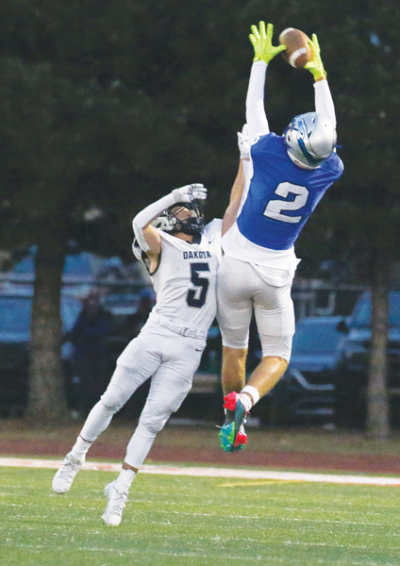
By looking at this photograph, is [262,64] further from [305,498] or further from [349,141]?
[349,141]

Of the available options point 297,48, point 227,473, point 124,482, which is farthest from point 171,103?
point 124,482

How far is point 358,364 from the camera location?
53.4 feet

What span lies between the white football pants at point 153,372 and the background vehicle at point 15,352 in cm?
1003

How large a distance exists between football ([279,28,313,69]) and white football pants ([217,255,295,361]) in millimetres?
1469

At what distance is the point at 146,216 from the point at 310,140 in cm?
119

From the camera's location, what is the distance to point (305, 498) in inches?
387

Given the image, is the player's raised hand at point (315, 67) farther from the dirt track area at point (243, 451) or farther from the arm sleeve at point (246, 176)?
the dirt track area at point (243, 451)

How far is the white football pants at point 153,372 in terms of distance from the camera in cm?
720

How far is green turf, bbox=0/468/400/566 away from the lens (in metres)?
5.74

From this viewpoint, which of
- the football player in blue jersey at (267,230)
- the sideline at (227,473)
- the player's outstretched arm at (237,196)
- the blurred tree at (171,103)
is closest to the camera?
the football player in blue jersey at (267,230)

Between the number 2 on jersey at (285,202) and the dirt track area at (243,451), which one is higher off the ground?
the number 2 on jersey at (285,202)

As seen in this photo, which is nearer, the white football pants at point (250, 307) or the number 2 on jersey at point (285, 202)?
the number 2 on jersey at point (285, 202)

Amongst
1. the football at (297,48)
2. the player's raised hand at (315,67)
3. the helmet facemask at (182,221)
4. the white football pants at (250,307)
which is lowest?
the white football pants at (250,307)

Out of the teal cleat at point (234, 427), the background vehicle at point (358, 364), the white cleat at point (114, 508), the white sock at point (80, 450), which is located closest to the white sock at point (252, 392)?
the teal cleat at point (234, 427)
